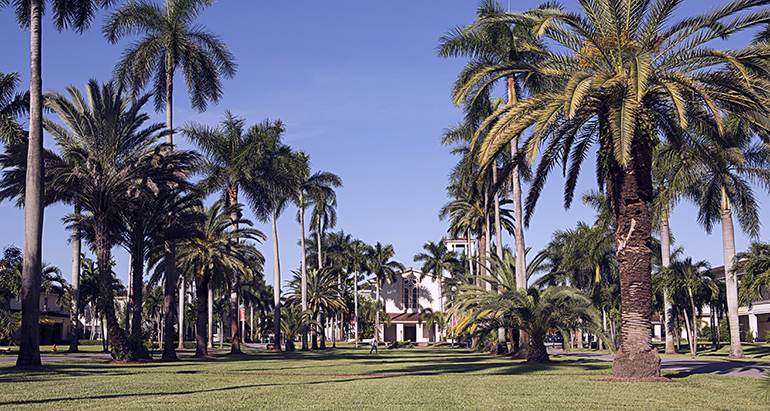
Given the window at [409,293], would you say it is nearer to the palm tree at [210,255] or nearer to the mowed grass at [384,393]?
the palm tree at [210,255]

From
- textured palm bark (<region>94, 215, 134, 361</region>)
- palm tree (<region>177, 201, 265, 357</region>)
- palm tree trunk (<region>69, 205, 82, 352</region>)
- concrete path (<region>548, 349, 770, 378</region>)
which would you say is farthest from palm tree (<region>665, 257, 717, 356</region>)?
palm tree trunk (<region>69, 205, 82, 352</region>)

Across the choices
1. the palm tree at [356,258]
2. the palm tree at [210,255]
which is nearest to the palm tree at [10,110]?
the palm tree at [210,255]

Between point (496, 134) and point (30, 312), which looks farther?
point (30, 312)

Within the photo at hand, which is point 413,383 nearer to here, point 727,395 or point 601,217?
point 727,395

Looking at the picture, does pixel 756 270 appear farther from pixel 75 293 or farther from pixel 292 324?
pixel 75 293

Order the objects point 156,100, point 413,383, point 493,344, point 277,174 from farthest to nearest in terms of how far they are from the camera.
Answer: point 277,174 → point 493,344 → point 156,100 → point 413,383

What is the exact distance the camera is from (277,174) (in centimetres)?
4184

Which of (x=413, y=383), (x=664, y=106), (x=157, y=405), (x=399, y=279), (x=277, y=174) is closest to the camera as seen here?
(x=157, y=405)

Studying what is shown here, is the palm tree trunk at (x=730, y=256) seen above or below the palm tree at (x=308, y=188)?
below

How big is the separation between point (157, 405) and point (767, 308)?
211ft

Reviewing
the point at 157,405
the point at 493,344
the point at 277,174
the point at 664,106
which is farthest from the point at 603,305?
the point at 157,405

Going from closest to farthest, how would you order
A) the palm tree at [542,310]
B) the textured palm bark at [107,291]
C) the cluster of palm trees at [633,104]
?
the cluster of palm trees at [633,104] < the palm tree at [542,310] < the textured palm bark at [107,291]

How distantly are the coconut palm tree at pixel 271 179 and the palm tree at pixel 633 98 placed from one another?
26677mm

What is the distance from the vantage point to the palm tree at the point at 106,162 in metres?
25.4
